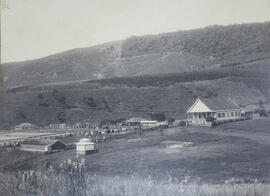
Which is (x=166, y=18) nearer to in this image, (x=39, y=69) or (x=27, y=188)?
(x=39, y=69)

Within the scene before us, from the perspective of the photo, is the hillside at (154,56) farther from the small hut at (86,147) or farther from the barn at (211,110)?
the small hut at (86,147)

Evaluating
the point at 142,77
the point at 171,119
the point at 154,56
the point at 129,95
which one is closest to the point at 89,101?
the point at 129,95

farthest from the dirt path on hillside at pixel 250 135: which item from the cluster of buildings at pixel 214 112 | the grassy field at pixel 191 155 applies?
the cluster of buildings at pixel 214 112

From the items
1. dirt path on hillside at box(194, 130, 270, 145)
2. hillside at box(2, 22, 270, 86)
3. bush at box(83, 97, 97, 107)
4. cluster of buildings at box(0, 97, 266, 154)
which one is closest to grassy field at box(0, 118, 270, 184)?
dirt path on hillside at box(194, 130, 270, 145)

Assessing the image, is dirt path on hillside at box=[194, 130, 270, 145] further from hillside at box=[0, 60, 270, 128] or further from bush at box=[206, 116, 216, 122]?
hillside at box=[0, 60, 270, 128]

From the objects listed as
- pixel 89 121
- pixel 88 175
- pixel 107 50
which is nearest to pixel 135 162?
pixel 88 175

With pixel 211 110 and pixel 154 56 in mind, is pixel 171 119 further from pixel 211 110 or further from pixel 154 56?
pixel 154 56
